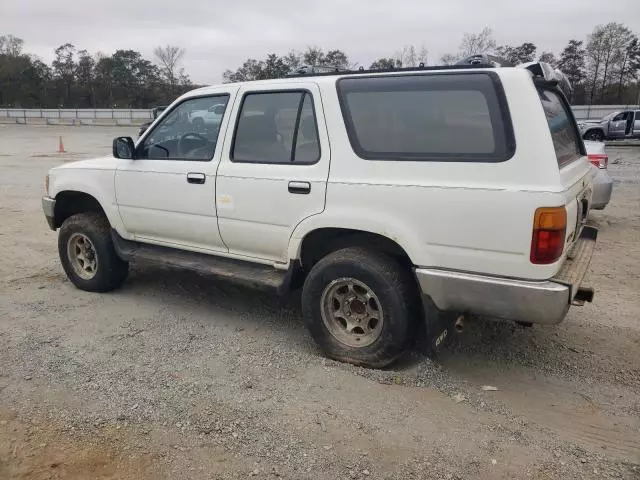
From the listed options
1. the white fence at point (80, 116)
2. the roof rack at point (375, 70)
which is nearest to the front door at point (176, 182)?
the roof rack at point (375, 70)

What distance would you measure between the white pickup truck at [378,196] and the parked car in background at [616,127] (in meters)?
23.5

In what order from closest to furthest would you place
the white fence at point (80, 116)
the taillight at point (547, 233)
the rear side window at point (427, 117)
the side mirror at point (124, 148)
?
the taillight at point (547, 233) < the rear side window at point (427, 117) < the side mirror at point (124, 148) < the white fence at point (80, 116)

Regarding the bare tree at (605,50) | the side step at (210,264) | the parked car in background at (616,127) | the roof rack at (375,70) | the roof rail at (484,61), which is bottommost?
the side step at (210,264)

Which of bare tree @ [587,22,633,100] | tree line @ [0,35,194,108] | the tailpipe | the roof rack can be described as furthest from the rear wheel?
tree line @ [0,35,194,108]

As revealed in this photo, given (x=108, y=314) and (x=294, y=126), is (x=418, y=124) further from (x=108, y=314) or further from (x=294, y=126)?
(x=108, y=314)

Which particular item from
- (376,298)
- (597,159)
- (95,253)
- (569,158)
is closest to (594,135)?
(597,159)

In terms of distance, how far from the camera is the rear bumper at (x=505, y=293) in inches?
126

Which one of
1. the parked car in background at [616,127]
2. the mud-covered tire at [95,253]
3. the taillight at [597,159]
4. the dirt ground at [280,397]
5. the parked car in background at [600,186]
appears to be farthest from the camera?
the parked car in background at [616,127]

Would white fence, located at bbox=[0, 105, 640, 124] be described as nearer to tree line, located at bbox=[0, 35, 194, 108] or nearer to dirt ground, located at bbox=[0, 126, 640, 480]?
tree line, located at bbox=[0, 35, 194, 108]

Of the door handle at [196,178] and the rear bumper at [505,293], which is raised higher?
the door handle at [196,178]

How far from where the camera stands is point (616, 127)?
2589cm

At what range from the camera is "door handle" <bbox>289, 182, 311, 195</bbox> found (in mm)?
3912

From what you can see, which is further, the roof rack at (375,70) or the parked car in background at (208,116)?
the parked car in background at (208,116)

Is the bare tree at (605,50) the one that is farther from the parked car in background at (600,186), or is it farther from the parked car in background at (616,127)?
the parked car in background at (600,186)
